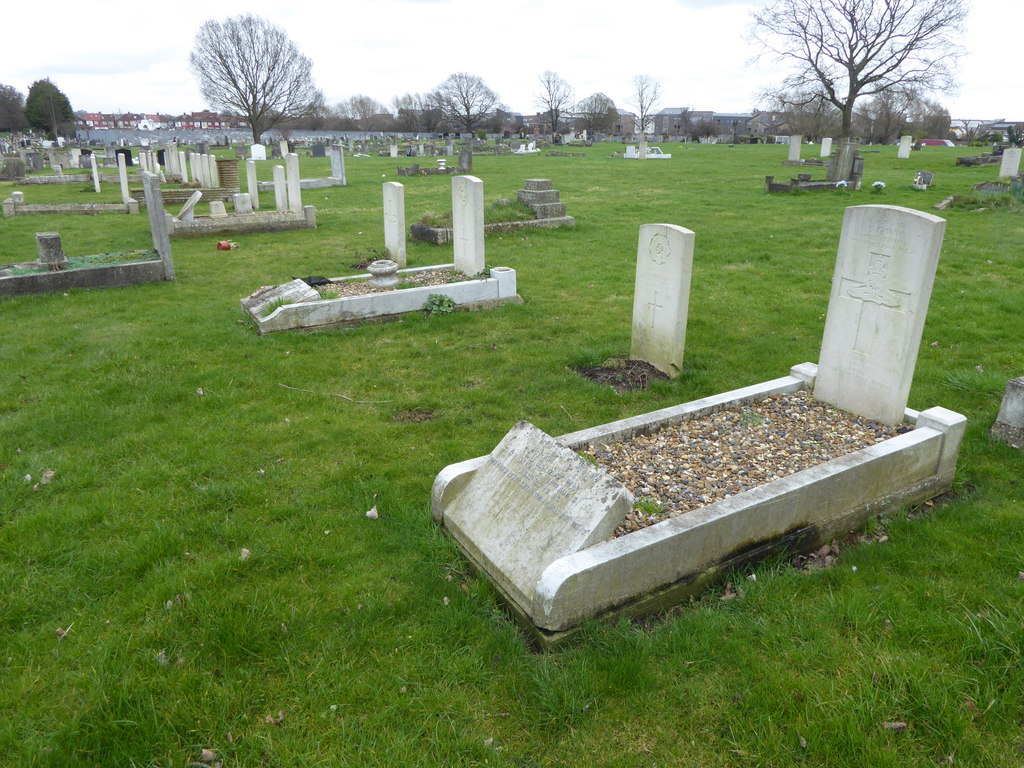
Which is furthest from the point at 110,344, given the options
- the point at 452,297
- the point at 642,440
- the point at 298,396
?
the point at 642,440

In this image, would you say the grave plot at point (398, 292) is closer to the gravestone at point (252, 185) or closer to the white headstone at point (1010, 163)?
the gravestone at point (252, 185)

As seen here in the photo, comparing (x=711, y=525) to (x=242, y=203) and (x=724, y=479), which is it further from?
(x=242, y=203)

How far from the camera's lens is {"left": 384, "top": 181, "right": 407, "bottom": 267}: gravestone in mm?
10570

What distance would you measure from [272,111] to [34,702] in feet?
189

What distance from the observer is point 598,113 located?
8356cm

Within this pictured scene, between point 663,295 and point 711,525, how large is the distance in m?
3.33

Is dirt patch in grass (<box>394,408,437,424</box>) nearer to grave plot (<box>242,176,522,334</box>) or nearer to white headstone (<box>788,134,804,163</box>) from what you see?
grave plot (<box>242,176,522,334</box>)

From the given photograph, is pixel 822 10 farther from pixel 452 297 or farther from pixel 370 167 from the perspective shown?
pixel 452 297

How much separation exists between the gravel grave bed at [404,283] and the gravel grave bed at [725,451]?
5116 millimetres

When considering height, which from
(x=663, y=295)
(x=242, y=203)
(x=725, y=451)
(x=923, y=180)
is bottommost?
(x=725, y=451)

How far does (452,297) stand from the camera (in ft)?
29.2

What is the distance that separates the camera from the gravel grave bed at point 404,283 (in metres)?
8.85

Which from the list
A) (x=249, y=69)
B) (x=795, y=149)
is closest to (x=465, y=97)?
(x=249, y=69)

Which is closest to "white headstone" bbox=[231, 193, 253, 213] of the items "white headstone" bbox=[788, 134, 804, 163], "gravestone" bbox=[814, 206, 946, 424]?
"gravestone" bbox=[814, 206, 946, 424]
